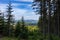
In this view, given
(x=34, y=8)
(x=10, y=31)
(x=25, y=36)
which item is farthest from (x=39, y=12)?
(x=10, y=31)

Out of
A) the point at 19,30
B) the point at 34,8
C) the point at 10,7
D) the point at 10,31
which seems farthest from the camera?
the point at 10,7

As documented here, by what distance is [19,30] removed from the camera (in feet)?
126

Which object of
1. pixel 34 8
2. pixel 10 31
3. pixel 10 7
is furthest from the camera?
pixel 10 7

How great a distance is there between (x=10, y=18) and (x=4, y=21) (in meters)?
1.87

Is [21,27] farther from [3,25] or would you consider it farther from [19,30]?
[3,25]

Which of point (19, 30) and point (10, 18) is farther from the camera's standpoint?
point (10, 18)

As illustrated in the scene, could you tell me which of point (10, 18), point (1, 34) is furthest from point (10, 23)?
point (1, 34)

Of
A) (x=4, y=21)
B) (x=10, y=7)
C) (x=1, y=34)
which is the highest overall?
(x=10, y=7)

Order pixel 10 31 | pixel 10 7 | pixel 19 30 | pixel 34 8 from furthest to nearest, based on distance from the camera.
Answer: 1. pixel 10 7
2. pixel 10 31
3. pixel 19 30
4. pixel 34 8

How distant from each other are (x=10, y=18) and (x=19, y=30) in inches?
295

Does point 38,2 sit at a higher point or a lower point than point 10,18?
higher

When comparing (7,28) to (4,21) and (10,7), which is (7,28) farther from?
(10,7)

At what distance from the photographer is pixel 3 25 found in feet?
140

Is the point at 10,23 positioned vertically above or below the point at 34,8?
below
